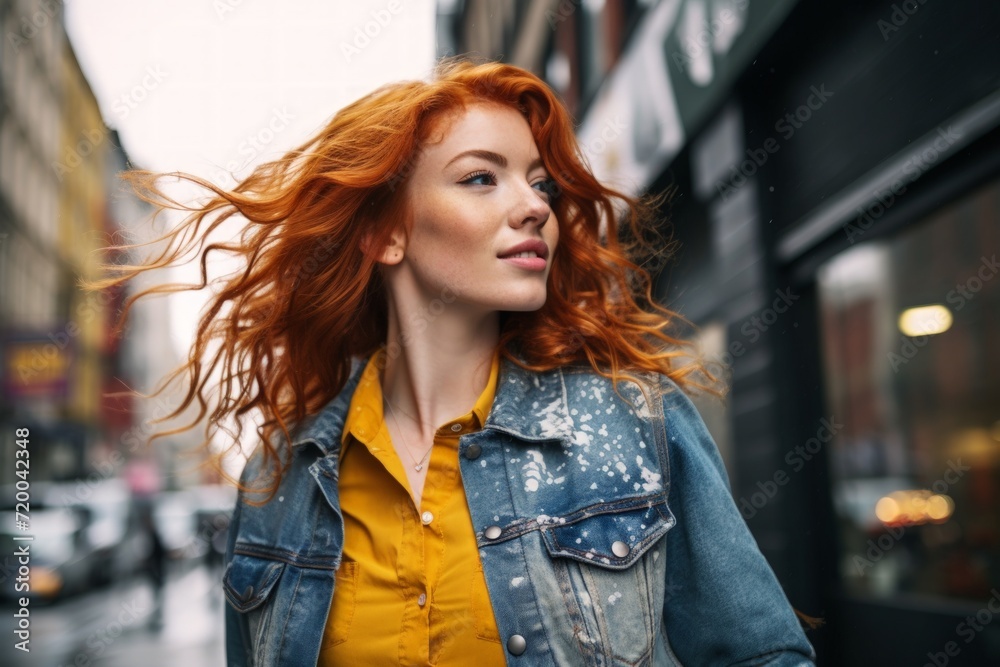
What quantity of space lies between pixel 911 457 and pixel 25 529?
3217 mm

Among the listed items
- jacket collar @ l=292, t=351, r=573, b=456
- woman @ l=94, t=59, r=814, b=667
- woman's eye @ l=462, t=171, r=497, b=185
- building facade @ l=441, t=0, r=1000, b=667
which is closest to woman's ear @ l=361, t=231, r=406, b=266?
woman @ l=94, t=59, r=814, b=667

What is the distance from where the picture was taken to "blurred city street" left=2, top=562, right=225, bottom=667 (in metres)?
6.99

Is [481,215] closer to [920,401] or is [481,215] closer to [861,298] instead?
[861,298]

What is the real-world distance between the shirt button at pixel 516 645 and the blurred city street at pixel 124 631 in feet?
17.6

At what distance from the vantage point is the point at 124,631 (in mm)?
8852

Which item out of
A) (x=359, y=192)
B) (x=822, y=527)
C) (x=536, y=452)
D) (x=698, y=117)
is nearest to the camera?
(x=536, y=452)

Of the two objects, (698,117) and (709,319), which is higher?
(698,117)

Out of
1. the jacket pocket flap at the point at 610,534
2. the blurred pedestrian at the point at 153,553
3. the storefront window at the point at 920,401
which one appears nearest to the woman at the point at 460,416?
the jacket pocket flap at the point at 610,534

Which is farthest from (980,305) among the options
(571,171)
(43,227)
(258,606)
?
(43,227)

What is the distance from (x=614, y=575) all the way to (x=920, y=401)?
74.9 inches

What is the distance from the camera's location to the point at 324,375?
7.20ft

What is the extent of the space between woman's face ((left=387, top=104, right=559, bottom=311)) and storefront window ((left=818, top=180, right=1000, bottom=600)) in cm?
119

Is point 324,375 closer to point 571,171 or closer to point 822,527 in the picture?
point 571,171

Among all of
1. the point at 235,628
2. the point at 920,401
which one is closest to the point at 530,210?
the point at 235,628
